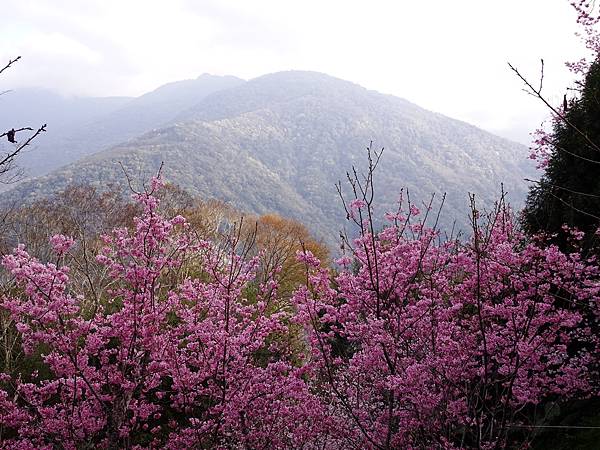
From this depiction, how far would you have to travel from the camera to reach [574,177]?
7.39m

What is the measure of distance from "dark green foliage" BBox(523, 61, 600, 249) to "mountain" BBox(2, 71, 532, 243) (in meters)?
61.3

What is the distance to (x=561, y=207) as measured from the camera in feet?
24.4

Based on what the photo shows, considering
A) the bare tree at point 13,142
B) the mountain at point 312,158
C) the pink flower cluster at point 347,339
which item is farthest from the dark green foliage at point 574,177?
the mountain at point 312,158

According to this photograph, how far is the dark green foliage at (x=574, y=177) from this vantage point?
6902mm

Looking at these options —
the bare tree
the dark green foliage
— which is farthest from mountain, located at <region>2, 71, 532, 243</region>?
the dark green foliage

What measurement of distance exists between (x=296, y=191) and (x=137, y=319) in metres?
114

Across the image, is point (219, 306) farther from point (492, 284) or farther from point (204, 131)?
point (204, 131)

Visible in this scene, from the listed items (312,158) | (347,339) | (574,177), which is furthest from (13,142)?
(312,158)

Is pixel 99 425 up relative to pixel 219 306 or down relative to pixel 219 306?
down

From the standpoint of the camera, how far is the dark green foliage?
272 inches

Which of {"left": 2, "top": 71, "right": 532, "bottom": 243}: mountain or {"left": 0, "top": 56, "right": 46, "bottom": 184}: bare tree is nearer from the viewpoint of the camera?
{"left": 0, "top": 56, "right": 46, "bottom": 184}: bare tree

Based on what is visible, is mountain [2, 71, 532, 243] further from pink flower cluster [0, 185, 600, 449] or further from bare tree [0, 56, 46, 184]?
bare tree [0, 56, 46, 184]

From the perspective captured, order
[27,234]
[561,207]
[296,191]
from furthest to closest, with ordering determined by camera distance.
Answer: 1. [296,191]
2. [27,234]
3. [561,207]

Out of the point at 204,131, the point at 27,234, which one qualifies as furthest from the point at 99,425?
the point at 204,131
